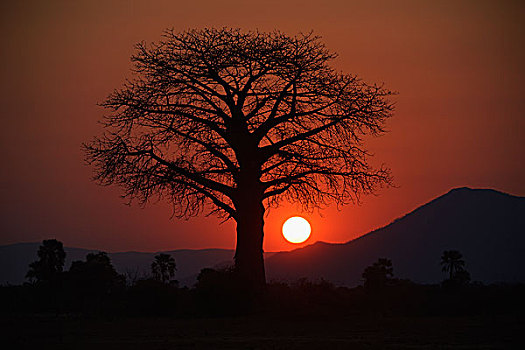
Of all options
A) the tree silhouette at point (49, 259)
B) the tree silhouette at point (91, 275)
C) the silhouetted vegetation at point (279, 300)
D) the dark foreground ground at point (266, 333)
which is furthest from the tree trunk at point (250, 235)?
the tree silhouette at point (49, 259)

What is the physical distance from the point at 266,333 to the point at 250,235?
637 cm

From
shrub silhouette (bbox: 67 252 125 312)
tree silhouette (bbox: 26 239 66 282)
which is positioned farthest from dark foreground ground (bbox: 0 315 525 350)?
tree silhouette (bbox: 26 239 66 282)

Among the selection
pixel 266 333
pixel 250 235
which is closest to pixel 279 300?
pixel 250 235

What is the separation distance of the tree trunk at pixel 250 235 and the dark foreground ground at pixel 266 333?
290 centimetres

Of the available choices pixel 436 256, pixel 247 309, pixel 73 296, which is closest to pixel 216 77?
pixel 247 309

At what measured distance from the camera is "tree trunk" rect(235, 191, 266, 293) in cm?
2045

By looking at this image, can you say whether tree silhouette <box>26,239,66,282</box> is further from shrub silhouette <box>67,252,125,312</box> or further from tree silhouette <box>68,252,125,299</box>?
tree silhouette <box>68,252,125,299</box>

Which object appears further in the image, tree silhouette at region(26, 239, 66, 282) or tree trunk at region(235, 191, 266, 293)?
tree silhouette at region(26, 239, 66, 282)

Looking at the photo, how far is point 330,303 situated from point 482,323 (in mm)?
5043

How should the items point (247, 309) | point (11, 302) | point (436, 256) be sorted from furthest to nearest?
point (436, 256)
point (11, 302)
point (247, 309)

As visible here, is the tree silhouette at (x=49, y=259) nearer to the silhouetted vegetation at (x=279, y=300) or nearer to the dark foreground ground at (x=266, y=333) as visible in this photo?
the silhouetted vegetation at (x=279, y=300)

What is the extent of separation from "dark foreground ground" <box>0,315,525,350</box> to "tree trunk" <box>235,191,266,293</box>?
2.90 m

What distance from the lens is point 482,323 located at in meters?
15.6

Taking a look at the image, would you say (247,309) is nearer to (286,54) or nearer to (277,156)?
(277,156)
